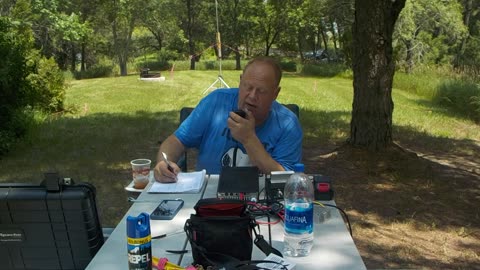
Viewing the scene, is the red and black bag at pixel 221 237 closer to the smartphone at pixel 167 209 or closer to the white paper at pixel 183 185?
the smartphone at pixel 167 209

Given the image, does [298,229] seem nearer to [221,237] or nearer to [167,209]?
[221,237]

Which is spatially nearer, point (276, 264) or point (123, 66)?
point (276, 264)

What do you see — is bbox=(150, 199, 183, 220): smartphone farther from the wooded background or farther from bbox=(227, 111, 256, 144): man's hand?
the wooded background

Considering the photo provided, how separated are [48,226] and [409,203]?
11.9 feet

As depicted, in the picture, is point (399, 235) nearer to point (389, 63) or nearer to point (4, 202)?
point (389, 63)

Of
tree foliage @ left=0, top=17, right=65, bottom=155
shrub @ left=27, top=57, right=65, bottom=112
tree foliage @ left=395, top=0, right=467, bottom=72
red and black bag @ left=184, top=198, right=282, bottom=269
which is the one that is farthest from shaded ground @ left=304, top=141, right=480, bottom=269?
tree foliage @ left=395, top=0, right=467, bottom=72

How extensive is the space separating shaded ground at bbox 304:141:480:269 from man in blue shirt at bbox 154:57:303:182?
123 centimetres

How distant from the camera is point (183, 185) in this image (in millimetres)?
2400

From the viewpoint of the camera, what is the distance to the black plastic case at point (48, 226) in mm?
1635

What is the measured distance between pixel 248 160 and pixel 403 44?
23.7m

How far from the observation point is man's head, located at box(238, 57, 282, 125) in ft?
8.89

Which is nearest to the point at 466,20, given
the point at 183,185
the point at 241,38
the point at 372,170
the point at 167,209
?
the point at 241,38

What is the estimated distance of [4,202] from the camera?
5.35 feet

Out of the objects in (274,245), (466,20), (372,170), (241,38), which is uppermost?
(466,20)
